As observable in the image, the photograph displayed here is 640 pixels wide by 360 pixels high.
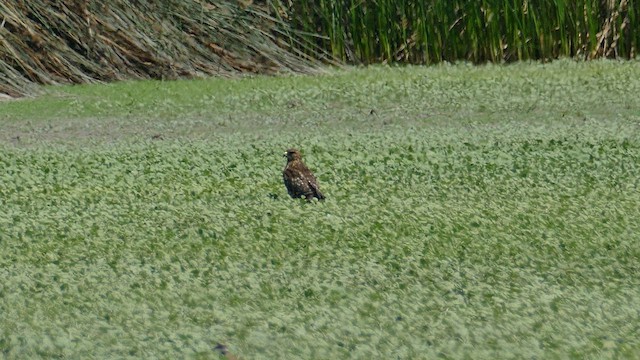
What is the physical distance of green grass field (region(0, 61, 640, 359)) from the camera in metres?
6.33

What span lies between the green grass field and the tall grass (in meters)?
4.00

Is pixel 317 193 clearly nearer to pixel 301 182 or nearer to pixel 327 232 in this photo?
pixel 301 182

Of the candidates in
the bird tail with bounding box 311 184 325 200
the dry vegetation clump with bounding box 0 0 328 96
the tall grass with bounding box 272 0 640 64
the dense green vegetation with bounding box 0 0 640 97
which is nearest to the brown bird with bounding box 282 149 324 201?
the bird tail with bounding box 311 184 325 200

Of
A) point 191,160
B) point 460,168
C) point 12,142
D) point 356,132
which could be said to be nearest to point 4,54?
point 12,142

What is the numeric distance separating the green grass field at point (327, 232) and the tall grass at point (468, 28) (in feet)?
13.1

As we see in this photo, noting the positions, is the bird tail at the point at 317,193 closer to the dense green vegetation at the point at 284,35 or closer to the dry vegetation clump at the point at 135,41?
the dry vegetation clump at the point at 135,41

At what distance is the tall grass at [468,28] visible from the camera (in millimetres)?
20094

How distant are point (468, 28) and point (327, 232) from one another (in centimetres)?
1181

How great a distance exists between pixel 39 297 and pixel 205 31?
478 inches

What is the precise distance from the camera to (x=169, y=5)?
19.0 m

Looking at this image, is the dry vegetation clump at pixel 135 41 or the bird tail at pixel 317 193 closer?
the bird tail at pixel 317 193

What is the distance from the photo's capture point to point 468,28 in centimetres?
2019

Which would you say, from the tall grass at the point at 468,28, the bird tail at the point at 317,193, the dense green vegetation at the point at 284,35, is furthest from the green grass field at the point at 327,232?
the tall grass at the point at 468,28

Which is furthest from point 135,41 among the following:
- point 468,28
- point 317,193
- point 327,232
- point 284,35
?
point 327,232
